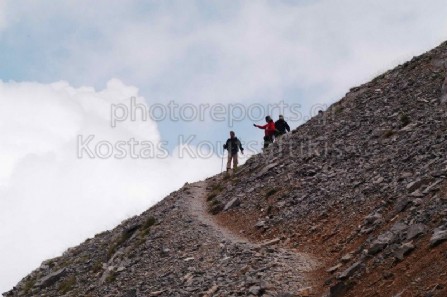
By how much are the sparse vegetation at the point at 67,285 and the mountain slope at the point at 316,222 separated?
0.12 m

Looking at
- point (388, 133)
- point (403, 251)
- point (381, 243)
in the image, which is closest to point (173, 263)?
point (381, 243)

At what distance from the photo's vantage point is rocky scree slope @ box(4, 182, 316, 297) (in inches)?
826

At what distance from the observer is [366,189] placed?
Result: 25.2 metres

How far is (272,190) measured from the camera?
1249 inches

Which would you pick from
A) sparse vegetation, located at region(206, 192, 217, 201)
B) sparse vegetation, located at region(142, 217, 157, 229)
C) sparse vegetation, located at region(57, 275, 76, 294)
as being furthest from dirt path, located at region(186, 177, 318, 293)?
sparse vegetation, located at region(57, 275, 76, 294)

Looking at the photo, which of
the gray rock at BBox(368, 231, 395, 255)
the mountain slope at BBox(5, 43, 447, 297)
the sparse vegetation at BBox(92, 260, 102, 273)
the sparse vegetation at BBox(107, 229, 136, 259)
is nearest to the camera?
the mountain slope at BBox(5, 43, 447, 297)

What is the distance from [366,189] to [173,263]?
8.90 meters

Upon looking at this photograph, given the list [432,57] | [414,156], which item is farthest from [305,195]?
[432,57]

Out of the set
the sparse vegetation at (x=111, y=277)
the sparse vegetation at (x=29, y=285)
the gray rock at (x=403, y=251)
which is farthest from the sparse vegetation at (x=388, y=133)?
the sparse vegetation at (x=29, y=285)

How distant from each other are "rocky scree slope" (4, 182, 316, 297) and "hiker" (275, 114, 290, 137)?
259 inches

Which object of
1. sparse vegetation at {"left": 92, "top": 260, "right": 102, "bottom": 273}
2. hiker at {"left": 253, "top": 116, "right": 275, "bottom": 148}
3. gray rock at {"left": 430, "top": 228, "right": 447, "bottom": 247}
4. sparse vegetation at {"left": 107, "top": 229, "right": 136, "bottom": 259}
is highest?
hiker at {"left": 253, "top": 116, "right": 275, "bottom": 148}

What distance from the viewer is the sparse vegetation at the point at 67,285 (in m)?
31.9

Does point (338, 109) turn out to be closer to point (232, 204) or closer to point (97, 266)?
point (232, 204)

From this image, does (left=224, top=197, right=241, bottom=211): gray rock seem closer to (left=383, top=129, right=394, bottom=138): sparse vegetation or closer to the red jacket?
(left=383, top=129, right=394, bottom=138): sparse vegetation
